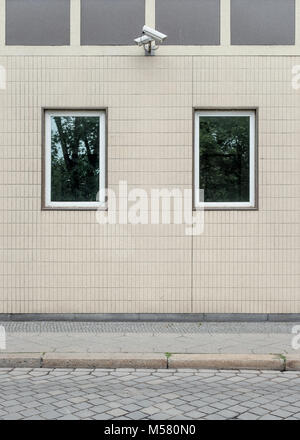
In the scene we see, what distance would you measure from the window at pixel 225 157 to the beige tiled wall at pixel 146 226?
0.22 m

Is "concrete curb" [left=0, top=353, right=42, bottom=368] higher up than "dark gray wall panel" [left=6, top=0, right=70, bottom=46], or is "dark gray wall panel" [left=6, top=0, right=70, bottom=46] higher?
"dark gray wall panel" [left=6, top=0, right=70, bottom=46]

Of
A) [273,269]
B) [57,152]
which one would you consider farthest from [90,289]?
[273,269]

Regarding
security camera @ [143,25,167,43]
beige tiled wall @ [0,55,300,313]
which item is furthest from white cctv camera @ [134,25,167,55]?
beige tiled wall @ [0,55,300,313]

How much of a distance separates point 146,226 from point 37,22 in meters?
3.70

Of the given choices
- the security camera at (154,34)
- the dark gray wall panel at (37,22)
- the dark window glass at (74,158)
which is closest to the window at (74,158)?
the dark window glass at (74,158)

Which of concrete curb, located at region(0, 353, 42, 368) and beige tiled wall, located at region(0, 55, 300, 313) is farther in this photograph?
beige tiled wall, located at region(0, 55, 300, 313)

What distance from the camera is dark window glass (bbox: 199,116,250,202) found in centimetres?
930

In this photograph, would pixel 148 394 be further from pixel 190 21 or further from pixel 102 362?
pixel 190 21

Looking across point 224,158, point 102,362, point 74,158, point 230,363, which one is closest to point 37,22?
point 74,158

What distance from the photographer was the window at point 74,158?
927 centimetres

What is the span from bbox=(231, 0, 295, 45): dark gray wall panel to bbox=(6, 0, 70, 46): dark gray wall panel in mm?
2705

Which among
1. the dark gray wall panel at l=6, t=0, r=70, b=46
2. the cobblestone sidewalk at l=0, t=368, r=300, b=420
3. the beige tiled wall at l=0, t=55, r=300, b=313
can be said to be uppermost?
the dark gray wall panel at l=6, t=0, r=70, b=46

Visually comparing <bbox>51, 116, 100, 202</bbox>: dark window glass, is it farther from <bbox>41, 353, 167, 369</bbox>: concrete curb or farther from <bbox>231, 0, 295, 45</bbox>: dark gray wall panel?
<bbox>41, 353, 167, 369</bbox>: concrete curb

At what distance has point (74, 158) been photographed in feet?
30.7
